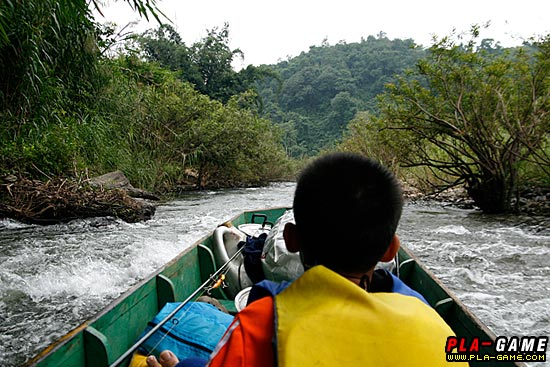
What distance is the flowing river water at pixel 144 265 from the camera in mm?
3449

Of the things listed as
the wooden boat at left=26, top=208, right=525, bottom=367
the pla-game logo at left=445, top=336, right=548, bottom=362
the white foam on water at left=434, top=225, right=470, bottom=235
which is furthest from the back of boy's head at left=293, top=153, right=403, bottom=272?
the white foam on water at left=434, top=225, right=470, bottom=235

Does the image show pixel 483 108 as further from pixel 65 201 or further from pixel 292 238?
pixel 292 238

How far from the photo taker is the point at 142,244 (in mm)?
6027

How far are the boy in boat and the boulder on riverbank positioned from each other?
6.67 metres

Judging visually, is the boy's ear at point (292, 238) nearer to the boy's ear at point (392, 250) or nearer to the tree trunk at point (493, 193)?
the boy's ear at point (392, 250)

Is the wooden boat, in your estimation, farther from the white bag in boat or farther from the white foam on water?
the white foam on water

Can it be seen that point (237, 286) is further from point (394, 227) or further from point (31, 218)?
point (31, 218)

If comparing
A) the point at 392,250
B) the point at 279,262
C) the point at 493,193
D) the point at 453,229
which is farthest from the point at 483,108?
the point at 392,250

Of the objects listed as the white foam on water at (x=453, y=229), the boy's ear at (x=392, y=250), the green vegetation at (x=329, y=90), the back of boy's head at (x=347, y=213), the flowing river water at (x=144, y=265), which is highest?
the green vegetation at (x=329, y=90)

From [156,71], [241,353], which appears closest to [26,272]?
[241,353]

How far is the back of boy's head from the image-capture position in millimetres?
870

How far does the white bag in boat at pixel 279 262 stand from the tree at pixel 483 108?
7.14 meters

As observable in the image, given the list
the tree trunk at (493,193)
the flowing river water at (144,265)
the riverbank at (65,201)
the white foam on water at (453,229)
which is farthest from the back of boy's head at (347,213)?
the tree trunk at (493,193)

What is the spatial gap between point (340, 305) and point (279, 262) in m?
1.50
